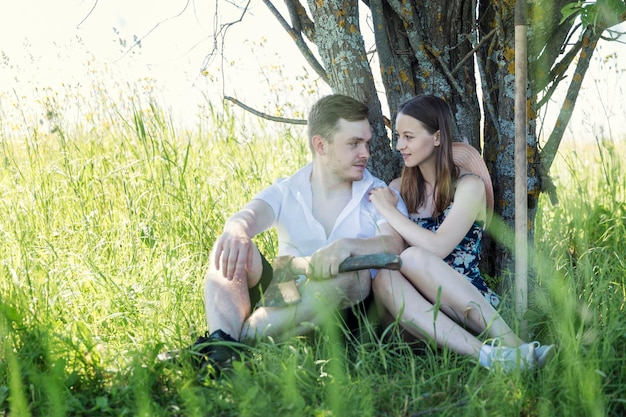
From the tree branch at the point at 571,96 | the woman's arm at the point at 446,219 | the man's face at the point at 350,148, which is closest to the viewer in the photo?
the woman's arm at the point at 446,219

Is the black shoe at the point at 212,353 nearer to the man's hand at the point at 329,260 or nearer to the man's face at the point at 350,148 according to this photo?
the man's hand at the point at 329,260

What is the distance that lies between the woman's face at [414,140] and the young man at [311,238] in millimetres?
166

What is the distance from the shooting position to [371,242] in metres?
3.28

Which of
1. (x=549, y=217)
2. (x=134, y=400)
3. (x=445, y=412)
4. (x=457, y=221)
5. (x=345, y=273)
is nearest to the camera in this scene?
(x=445, y=412)

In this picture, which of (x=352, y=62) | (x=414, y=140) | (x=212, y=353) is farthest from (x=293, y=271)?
(x=352, y=62)

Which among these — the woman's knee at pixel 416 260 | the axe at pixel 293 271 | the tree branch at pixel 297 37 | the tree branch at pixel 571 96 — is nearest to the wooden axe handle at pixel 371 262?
the axe at pixel 293 271

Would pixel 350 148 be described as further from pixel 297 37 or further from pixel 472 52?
pixel 297 37

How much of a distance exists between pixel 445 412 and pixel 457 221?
104 cm

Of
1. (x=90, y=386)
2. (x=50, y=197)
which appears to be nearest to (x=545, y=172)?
(x=90, y=386)

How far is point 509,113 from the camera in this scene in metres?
3.93

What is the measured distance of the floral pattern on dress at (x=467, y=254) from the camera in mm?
3516

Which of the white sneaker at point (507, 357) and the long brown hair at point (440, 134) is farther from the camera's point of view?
the long brown hair at point (440, 134)

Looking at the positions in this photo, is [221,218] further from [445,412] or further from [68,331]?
[445,412]

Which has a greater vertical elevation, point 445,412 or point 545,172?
point 545,172
